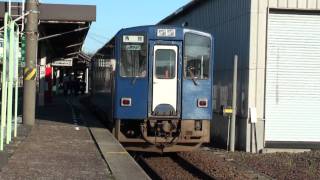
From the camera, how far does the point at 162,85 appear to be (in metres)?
14.8

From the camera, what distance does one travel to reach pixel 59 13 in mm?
21172

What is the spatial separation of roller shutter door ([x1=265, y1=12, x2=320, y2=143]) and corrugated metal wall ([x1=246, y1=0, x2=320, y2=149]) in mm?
298

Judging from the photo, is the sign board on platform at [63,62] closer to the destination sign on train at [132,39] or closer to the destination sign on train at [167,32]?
the destination sign on train at [132,39]

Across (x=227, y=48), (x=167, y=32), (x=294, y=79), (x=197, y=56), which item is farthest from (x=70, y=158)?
(x=227, y=48)

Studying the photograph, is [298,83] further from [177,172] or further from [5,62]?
[5,62]

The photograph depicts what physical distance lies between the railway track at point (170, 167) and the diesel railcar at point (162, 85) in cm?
51

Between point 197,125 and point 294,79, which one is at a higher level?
point 294,79

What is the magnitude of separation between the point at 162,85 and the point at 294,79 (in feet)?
16.4

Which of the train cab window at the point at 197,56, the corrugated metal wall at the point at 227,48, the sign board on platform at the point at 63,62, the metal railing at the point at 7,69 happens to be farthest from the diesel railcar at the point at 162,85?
the sign board on platform at the point at 63,62

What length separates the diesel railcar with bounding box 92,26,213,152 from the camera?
1474cm

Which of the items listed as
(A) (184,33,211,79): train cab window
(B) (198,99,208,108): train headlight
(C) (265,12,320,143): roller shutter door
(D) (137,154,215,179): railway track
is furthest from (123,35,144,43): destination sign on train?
(C) (265,12,320,143): roller shutter door

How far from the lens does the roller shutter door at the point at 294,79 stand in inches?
706

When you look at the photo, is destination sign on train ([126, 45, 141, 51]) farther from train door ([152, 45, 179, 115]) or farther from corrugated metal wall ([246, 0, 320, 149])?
corrugated metal wall ([246, 0, 320, 149])

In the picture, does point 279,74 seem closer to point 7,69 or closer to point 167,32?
point 167,32
